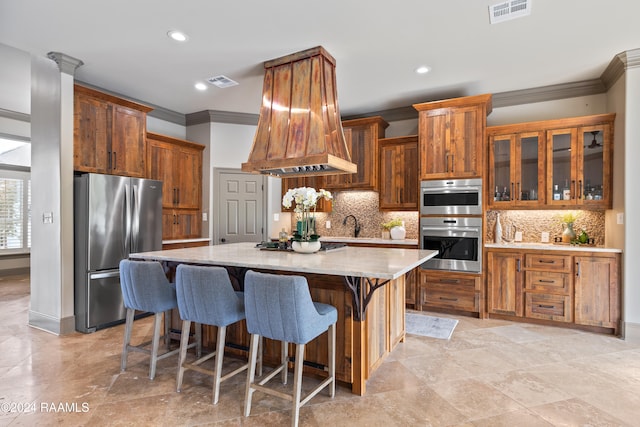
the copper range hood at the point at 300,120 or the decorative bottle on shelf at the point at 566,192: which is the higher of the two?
the copper range hood at the point at 300,120

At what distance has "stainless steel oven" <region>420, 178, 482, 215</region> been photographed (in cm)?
440

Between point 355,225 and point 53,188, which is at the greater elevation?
point 53,188

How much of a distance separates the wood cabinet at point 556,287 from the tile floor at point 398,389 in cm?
36

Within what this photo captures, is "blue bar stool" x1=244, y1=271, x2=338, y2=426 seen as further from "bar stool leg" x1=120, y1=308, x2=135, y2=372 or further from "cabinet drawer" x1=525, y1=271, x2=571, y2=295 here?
"cabinet drawer" x1=525, y1=271, x2=571, y2=295

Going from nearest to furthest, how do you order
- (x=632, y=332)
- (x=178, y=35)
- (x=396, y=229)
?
(x=178, y=35)
(x=632, y=332)
(x=396, y=229)

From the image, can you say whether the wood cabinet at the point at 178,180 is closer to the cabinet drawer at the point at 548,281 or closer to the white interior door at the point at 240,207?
the white interior door at the point at 240,207

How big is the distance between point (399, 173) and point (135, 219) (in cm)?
356

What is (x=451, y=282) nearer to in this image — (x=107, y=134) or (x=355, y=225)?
(x=355, y=225)

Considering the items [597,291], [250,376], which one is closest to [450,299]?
[597,291]

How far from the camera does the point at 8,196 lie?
732cm

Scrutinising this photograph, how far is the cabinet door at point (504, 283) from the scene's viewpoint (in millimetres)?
4199

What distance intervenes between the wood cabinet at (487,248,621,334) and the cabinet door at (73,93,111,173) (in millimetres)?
4827

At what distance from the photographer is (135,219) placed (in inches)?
168

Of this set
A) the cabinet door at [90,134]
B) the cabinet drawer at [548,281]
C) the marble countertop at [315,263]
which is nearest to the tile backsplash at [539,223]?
the cabinet drawer at [548,281]
